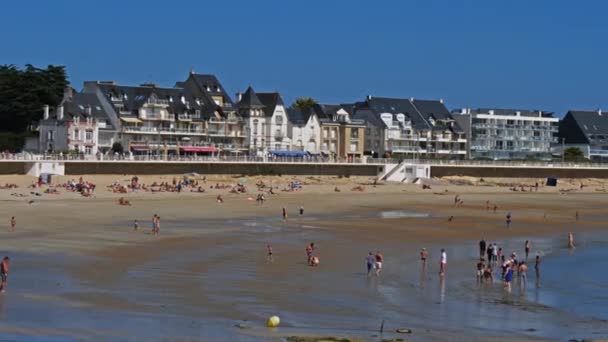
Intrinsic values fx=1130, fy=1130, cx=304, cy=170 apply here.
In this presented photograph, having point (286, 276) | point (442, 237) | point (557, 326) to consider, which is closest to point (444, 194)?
point (442, 237)

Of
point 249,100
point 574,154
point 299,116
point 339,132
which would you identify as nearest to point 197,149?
point 249,100

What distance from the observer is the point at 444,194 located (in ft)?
244

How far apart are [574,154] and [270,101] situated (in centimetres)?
3757

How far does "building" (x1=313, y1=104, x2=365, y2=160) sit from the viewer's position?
99387mm

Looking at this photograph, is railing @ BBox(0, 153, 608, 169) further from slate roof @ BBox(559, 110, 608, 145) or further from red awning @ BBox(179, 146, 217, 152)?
slate roof @ BBox(559, 110, 608, 145)

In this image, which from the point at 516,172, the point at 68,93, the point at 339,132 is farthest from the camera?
the point at 339,132

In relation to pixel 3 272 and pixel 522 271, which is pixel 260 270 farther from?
pixel 3 272

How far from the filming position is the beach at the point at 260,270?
23.9 m

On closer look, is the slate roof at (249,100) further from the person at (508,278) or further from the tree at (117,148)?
the person at (508,278)

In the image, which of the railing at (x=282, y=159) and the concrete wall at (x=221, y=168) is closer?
the railing at (x=282, y=159)

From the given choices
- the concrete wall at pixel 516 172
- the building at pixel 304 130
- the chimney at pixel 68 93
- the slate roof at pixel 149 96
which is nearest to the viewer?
the chimney at pixel 68 93

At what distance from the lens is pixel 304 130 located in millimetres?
97625

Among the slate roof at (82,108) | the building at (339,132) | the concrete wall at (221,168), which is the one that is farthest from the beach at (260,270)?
the building at (339,132)

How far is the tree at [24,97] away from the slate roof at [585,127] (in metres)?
61.3
